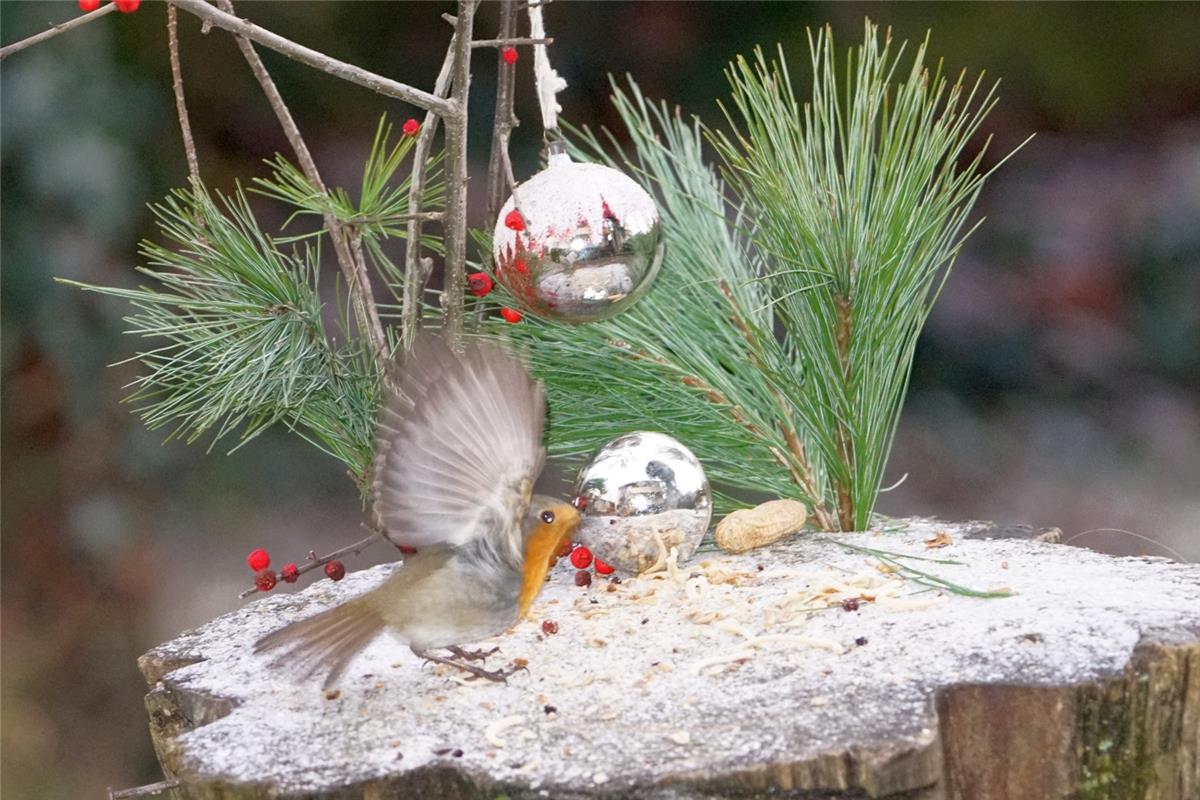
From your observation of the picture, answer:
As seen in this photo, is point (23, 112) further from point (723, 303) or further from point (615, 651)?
point (615, 651)

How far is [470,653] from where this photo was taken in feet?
3.51

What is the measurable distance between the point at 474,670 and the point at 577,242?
0.40 m

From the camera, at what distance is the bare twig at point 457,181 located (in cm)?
122

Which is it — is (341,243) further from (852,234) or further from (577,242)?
(852,234)

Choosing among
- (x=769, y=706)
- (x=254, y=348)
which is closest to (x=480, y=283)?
(x=254, y=348)

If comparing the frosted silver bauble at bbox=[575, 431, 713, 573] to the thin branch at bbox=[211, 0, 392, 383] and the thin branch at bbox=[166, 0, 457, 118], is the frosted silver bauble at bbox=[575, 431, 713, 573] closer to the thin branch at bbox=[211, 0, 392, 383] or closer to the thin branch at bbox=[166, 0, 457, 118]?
the thin branch at bbox=[211, 0, 392, 383]

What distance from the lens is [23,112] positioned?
5.60 feet

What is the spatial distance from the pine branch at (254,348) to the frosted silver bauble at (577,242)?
20cm

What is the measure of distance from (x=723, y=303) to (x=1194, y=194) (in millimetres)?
910

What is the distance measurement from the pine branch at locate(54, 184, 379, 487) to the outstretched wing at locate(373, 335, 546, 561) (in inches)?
11.6

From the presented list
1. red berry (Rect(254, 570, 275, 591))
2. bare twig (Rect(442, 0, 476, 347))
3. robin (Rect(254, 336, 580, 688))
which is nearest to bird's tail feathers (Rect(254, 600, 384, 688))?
robin (Rect(254, 336, 580, 688))

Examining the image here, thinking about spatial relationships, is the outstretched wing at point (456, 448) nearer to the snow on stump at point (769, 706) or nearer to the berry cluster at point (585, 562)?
the snow on stump at point (769, 706)

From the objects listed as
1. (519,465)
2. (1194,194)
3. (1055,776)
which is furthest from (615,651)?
(1194,194)

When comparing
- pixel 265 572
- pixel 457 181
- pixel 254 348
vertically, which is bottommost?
pixel 265 572
